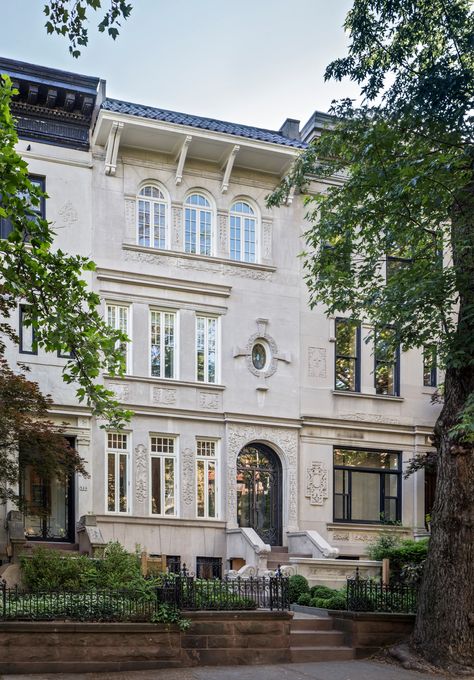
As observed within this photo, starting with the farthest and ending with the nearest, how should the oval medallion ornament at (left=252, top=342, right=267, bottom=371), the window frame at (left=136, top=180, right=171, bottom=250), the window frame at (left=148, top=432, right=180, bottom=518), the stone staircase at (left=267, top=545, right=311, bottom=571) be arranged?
1. the oval medallion ornament at (left=252, top=342, right=267, bottom=371)
2. the window frame at (left=136, top=180, right=171, bottom=250)
3. the window frame at (left=148, top=432, right=180, bottom=518)
4. the stone staircase at (left=267, top=545, right=311, bottom=571)

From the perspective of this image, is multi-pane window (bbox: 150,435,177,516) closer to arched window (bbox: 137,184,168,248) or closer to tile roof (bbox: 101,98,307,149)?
arched window (bbox: 137,184,168,248)

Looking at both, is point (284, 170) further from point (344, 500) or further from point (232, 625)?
point (232, 625)

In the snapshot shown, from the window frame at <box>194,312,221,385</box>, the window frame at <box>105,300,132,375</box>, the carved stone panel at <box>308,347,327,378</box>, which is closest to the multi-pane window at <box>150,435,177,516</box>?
the window frame at <box>194,312,221,385</box>

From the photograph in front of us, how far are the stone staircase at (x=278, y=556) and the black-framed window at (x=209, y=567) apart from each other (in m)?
1.46

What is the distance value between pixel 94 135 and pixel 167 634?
15569 millimetres

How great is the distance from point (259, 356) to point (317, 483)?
4.17m

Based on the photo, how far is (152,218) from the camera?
26.3 meters

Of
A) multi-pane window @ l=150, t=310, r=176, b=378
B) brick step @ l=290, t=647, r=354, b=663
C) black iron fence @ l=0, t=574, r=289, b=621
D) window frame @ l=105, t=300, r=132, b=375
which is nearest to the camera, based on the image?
black iron fence @ l=0, t=574, r=289, b=621

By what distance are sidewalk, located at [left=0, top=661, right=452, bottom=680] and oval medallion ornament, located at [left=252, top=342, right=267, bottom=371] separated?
12.3 metres

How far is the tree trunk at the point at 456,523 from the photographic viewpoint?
15.1m

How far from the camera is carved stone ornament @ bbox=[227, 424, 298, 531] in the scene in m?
25.7

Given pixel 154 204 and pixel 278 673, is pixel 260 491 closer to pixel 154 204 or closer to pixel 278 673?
pixel 154 204

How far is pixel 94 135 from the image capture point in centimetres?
2566

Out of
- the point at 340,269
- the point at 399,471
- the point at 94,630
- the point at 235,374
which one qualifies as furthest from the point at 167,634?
the point at 399,471
